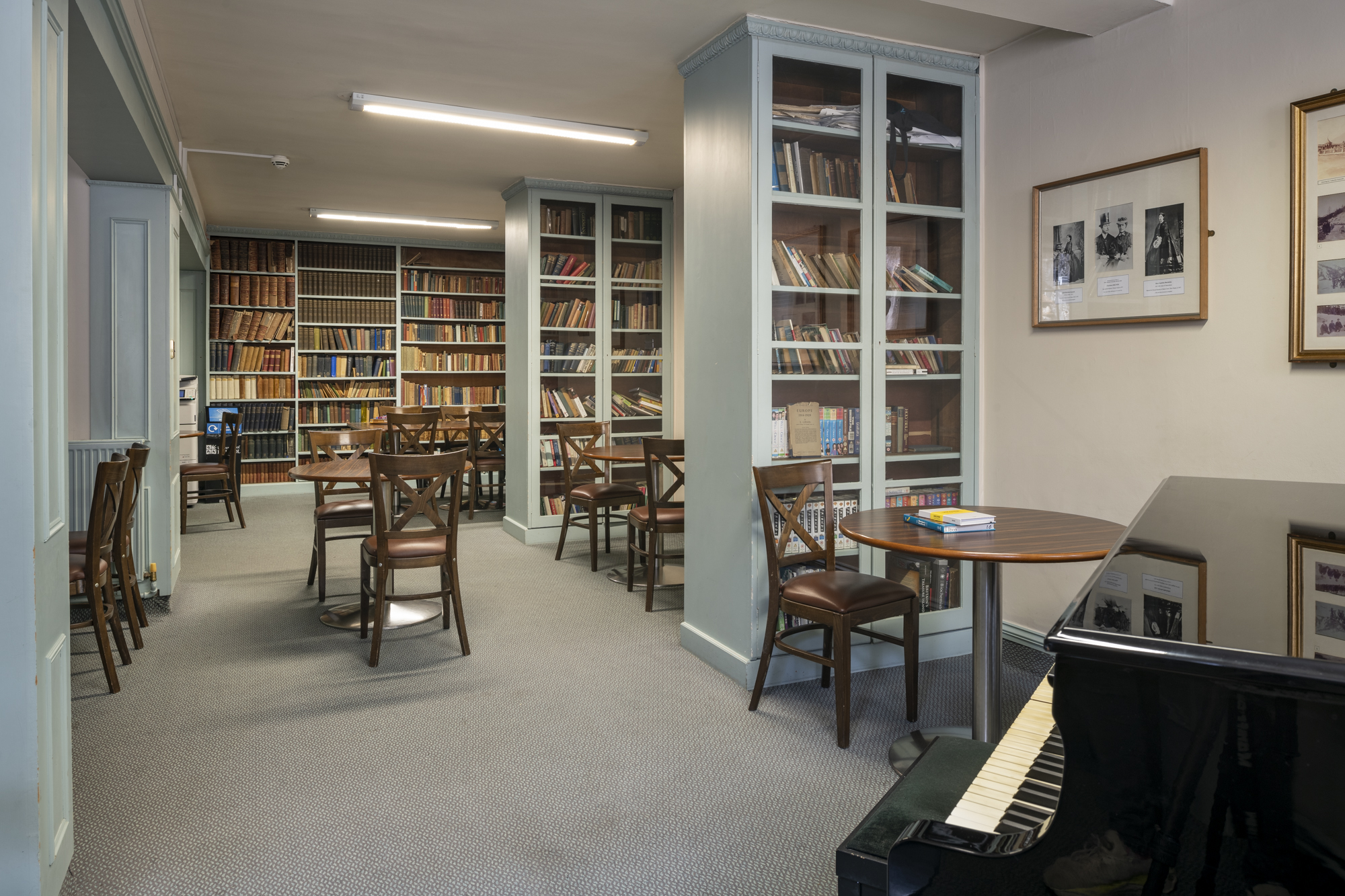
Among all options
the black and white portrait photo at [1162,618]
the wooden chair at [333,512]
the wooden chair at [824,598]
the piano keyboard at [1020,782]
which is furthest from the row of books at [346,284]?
the black and white portrait photo at [1162,618]

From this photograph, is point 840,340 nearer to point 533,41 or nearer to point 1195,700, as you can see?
point 533,41

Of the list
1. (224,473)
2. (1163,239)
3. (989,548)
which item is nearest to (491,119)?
(1163,239)

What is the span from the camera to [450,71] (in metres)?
4.05

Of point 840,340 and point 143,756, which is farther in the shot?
point 840,340

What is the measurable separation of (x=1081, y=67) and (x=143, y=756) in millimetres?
4317

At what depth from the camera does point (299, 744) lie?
9.52 feet

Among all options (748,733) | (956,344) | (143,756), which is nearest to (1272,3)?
(956,344)

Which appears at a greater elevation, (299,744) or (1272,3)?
(1272,3)

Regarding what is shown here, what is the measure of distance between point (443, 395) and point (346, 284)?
1564 millimetres

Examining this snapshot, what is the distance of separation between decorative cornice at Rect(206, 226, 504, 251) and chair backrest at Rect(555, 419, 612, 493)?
378 cm

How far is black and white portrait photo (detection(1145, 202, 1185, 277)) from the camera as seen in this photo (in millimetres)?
3076

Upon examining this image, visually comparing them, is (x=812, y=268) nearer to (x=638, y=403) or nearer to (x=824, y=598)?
(x=824, y=598)

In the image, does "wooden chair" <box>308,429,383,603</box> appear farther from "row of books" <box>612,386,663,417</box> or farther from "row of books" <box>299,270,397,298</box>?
"row of books" <box>299,270,397,298</box>

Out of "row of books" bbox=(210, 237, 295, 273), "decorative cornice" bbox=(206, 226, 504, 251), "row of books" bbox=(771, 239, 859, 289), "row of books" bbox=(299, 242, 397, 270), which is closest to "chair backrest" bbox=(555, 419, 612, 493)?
"row of books" bbox=(771, 239, 859, 289)
